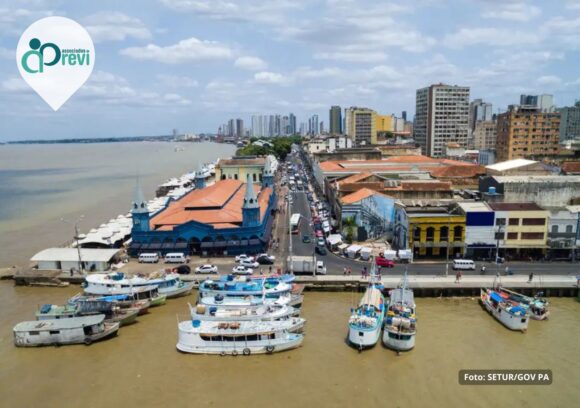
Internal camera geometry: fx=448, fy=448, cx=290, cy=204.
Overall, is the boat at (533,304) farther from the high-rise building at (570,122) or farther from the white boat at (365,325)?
the high-rise building at (570,122)

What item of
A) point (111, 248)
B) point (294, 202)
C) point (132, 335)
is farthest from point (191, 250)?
point (294, 202)

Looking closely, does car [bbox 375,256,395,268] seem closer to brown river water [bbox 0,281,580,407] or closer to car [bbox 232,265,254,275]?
brown river water [bbox 0,281,580,407]

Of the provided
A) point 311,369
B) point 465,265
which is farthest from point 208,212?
point 465,265

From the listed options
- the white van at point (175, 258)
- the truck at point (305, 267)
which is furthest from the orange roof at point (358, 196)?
the white van at point (175, 258)

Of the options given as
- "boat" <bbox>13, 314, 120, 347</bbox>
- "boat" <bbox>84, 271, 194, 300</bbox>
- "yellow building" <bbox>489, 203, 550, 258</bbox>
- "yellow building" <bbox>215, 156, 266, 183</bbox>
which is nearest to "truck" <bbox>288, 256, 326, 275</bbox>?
"boat" <bbox>84, 271, 194, 300</bbox>

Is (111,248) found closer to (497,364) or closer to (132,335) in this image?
(132,335)

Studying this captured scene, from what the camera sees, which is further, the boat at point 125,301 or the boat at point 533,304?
the boat at point 125,301

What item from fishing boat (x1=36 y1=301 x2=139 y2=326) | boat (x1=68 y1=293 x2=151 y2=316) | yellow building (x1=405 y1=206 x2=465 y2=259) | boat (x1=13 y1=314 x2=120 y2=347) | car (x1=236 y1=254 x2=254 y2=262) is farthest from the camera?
yellow building (x1=405 y1=206 x2=465 y2=259)
